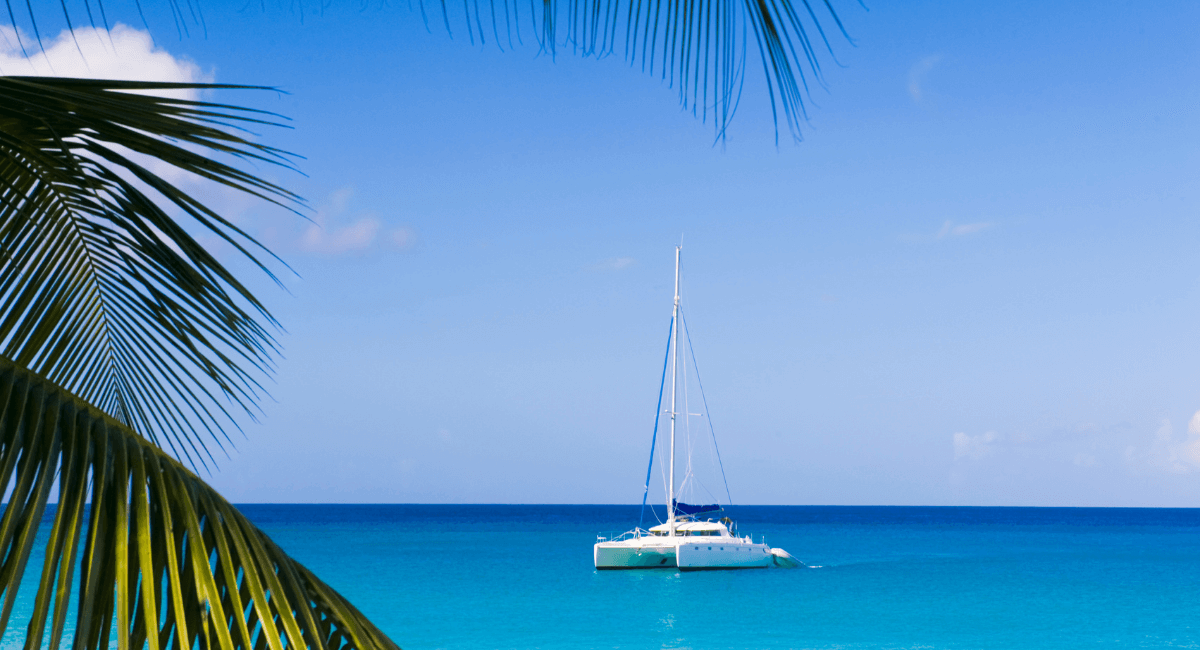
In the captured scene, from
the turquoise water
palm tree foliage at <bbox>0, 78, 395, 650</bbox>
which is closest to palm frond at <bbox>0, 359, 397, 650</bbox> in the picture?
palm tree foliage at <bbox>0, 78, 395, 650</bbox>

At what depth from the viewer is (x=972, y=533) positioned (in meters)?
90.1

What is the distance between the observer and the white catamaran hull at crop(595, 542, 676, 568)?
36.8 meters

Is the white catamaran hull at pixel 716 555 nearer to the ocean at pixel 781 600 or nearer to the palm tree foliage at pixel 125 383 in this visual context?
the ocean at pixel 781 600

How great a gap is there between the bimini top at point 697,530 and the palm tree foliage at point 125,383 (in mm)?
35826

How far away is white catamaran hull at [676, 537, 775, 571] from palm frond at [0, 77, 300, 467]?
35.1 meters

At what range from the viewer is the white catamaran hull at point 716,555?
3659 cm

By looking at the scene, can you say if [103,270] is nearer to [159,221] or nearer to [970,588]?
[159,221]

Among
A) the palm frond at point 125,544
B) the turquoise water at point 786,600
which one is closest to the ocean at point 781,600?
the turquoise water at point 786,600

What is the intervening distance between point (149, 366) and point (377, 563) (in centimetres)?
4982

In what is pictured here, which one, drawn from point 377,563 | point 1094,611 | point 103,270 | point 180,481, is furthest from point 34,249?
point 377,563

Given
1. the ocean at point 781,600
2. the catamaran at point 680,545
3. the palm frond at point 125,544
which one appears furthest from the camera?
the catamaran at point 680,545

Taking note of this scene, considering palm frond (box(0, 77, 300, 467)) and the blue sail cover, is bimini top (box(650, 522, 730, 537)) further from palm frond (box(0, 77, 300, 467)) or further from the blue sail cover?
palm frond (box(0, 77, 300, 467))

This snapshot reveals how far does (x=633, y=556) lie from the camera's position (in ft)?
125

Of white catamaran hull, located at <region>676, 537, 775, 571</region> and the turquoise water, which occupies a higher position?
white catamaran hull, located at <region>676, 537, 775, 571</region>
